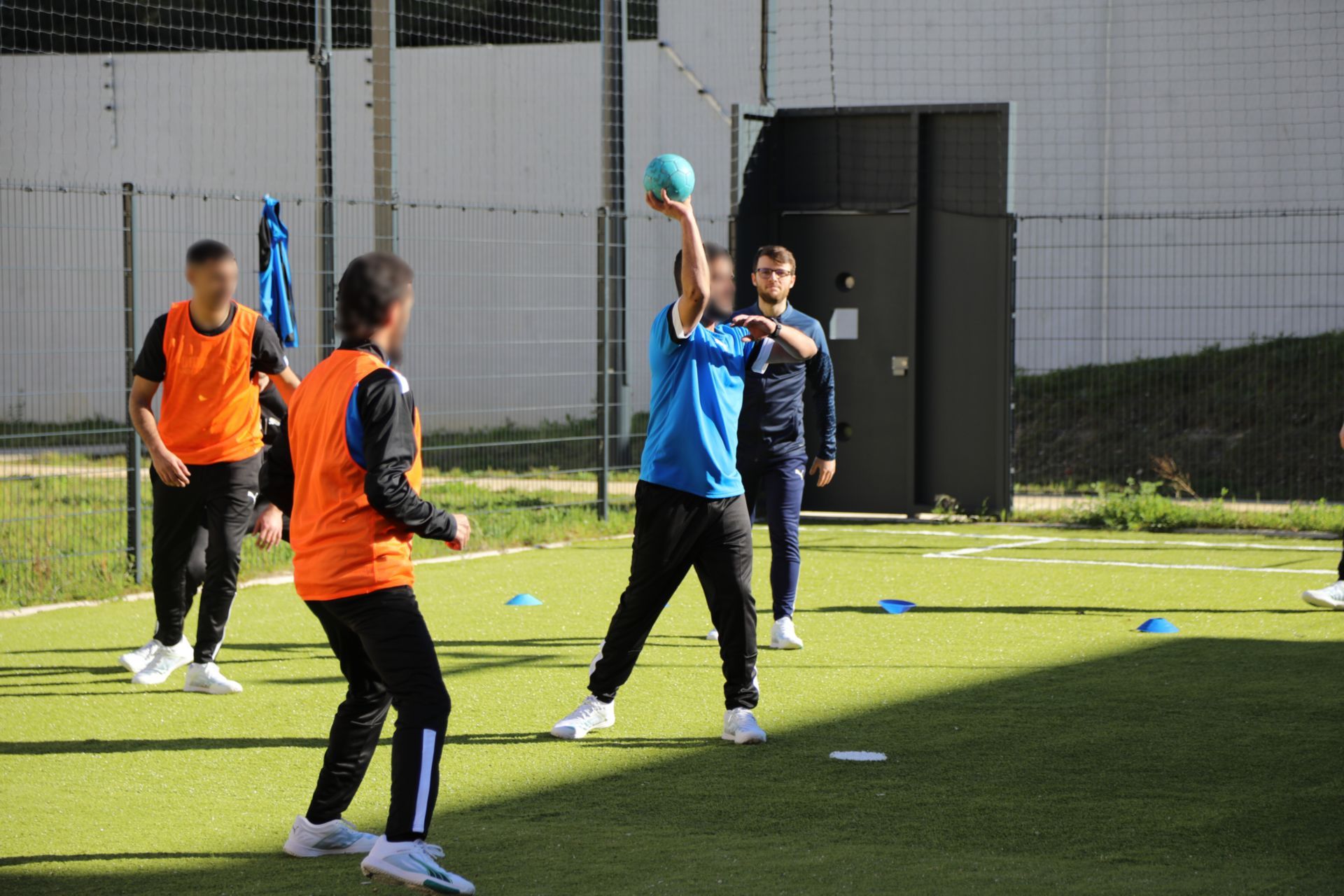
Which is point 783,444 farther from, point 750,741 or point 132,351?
point 132,351

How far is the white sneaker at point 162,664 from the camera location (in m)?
7.79

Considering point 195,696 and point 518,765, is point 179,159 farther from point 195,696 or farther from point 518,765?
point 518,765

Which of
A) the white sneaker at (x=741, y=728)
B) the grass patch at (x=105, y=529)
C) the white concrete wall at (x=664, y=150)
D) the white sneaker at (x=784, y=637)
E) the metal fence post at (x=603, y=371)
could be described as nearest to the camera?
the white sneaker at (x=741, y=728)

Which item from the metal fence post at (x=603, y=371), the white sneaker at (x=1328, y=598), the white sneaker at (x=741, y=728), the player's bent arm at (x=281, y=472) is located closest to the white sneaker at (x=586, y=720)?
the white sneaker at (x=741, y=728)

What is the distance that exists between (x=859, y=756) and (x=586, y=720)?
1108 mm

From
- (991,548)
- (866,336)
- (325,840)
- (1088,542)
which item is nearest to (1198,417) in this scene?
(866,336)

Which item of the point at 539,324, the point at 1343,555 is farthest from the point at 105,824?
the point at 539,324

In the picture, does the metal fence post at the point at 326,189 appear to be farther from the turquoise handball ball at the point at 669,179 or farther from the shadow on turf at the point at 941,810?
the turquoise handball ball at the point at 669,179

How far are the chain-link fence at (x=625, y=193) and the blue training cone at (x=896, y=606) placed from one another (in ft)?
14.4

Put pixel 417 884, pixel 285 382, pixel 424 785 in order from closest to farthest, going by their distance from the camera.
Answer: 1. pixel 417 884
2. pixel 424 785
3. pixel 285 382

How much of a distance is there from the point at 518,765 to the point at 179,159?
17977 mm

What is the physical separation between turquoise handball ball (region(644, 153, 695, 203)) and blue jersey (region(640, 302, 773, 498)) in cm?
50

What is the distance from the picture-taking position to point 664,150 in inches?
859

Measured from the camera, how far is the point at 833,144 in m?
15.2
